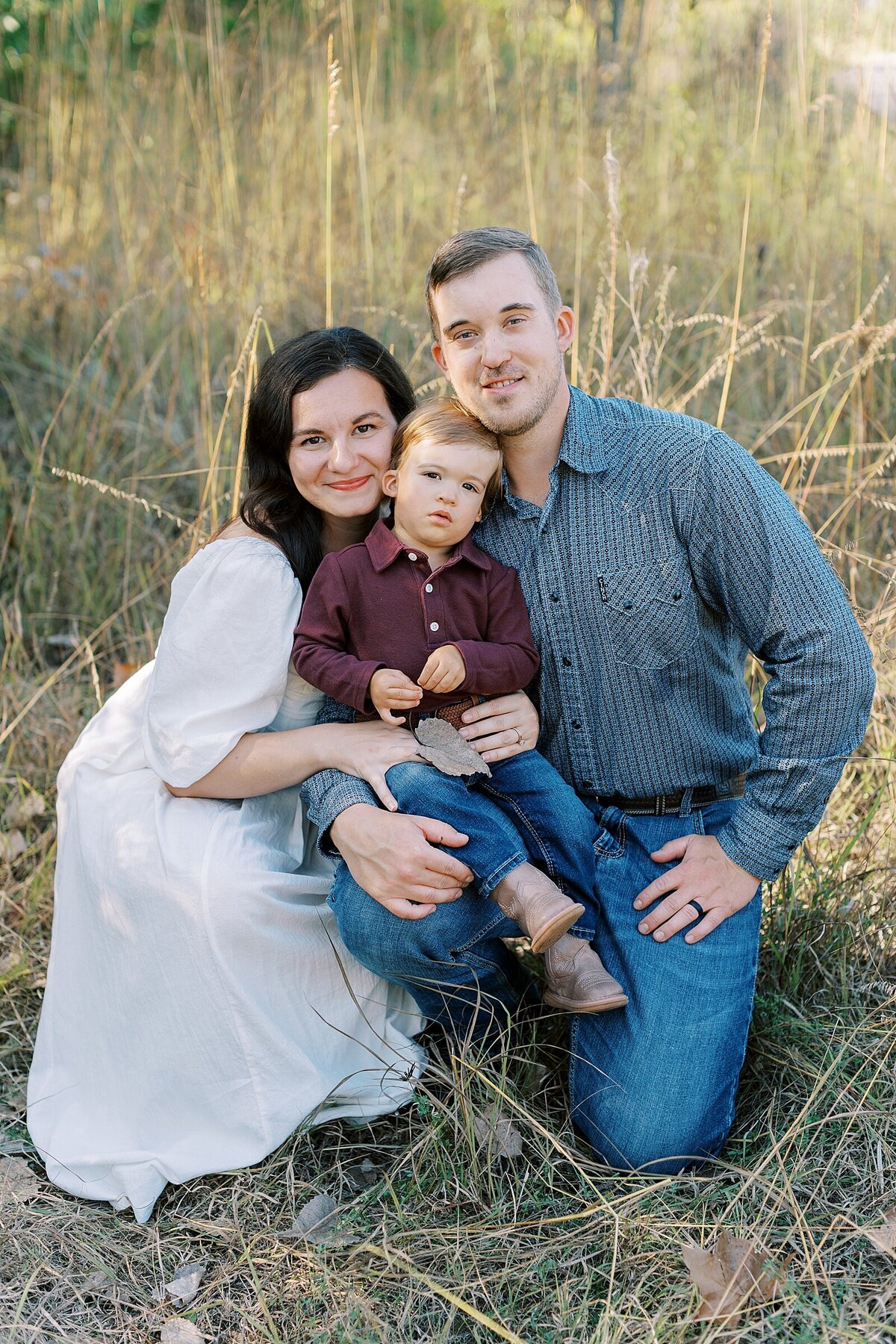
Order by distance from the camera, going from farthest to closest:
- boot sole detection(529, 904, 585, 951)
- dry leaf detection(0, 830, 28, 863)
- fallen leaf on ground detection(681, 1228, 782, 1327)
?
1. dry leaf detection(0, 830, 28, 863)
2. boot sole detection(529, 904, 585, 951)
3. fallen leaf on ground detection(681, 1228, 782, 1327)

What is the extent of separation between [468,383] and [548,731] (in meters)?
0.77

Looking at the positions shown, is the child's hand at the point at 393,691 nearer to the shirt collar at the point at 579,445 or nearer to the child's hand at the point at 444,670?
the child's hand at the point at 444,670

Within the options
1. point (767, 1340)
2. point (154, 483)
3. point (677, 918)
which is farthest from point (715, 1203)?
point (154, 483)

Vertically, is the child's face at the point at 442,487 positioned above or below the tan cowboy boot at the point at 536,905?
above

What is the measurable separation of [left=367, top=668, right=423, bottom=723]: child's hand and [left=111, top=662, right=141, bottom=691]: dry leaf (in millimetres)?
1671

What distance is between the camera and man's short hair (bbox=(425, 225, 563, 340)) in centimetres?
241

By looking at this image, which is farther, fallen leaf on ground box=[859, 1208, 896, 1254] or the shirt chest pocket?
the shirt chest pocket

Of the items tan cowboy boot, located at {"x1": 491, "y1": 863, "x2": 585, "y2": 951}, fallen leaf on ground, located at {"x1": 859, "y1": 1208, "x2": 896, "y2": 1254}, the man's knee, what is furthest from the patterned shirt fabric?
fallen leaf on ground, located at {"x1": 859, "y1": 1208, "x2": 896, "y2": 1254}

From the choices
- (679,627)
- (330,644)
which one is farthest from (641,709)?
(330,644)

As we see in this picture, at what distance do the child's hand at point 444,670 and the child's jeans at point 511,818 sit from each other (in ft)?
0.60

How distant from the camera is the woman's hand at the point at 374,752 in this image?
7.68 feet

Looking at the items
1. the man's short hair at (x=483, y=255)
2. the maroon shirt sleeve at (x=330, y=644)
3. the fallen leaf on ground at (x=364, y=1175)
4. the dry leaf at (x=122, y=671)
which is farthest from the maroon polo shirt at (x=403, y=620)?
the dry leaf at (x=122, y=671)

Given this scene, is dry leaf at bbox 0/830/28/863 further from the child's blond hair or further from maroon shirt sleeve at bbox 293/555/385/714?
the child's blond hair

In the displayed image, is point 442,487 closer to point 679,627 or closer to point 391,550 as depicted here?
point 391,550
